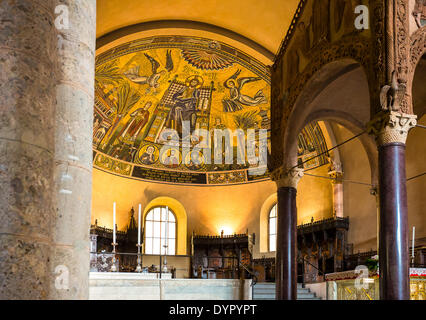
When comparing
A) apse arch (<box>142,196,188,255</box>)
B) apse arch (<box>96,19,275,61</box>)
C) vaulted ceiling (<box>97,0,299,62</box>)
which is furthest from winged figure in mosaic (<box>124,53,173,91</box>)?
apse arch (<box>142,196,188,255</box>)

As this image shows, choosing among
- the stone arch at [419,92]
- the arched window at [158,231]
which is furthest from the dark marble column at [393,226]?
the arched window at [158,231]

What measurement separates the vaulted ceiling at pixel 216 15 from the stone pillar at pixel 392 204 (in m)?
8.38

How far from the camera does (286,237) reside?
11.5 meters

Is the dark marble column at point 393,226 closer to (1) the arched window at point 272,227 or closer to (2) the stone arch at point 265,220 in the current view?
(2) the stone arch at point 265,220

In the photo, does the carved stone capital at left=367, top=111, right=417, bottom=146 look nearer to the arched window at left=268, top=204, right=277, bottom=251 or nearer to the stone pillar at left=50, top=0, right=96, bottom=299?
the stone pillar at left=50, top=0, right=96, bottom=299

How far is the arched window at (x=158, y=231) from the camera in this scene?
21297mm

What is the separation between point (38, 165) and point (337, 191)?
14888mm

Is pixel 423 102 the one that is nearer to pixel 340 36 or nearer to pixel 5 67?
pixel 340 36

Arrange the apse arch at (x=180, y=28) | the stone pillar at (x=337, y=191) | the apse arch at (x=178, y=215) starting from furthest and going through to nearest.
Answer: the apse arch at (x=178, y=215), the stone pillar at (x=337, y=191), the apse arch at (x=180, y=28)

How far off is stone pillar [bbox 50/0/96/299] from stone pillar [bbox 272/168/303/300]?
8.52 meters

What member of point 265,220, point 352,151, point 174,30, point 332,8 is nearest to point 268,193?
point 265,220

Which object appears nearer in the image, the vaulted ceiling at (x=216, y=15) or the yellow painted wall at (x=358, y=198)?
the yellow painted wall at (x=358, y=198)

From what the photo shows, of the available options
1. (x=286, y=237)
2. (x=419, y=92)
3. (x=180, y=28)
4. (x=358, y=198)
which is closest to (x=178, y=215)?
(x=180, y=28)

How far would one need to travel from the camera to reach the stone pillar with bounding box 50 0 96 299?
3.11 meters
